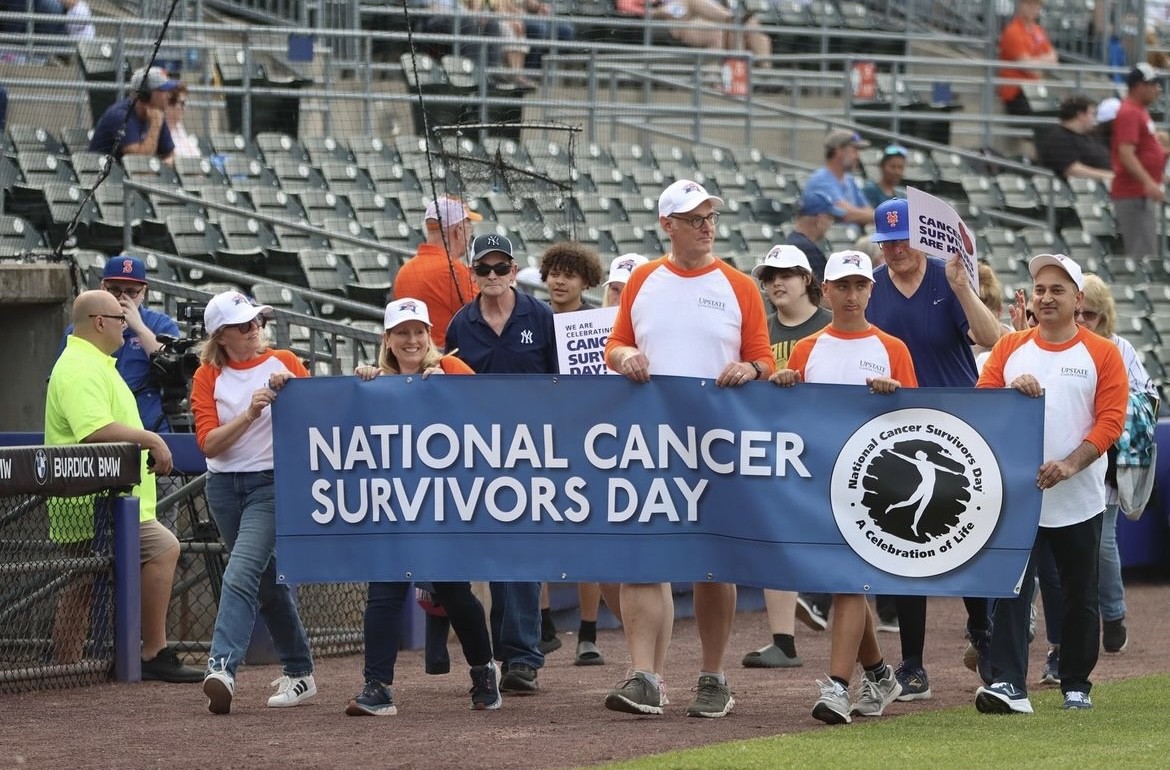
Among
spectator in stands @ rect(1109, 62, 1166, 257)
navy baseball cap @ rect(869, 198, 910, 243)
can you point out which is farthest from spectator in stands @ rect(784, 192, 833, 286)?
spectator in stands @ rect(1109, 62, 1166, 257)

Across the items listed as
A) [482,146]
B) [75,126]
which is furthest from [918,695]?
[75,126]

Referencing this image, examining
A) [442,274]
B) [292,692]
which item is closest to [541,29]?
[442,274]

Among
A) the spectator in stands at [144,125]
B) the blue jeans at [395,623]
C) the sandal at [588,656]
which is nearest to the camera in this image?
the blue jeans at [395,623]

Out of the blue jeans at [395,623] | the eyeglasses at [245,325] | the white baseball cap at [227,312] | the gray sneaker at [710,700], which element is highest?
the white baseball cap at [227,312]

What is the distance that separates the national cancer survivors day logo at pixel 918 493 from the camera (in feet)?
24.6

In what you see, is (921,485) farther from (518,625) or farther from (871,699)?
(518,625)

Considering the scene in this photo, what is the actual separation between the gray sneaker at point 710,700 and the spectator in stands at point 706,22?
14982mm

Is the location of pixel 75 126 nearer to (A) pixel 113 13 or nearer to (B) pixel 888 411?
(A) pixel 113 13

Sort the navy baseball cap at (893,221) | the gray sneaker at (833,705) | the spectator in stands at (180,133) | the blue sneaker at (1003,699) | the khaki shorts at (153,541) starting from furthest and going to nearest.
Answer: the spectator in stands at (180,133)
the khaki shorts at (153,541)
the navy baseball cap at (893,221)
the blue sneaker at (1003,699)
the gray sneaker at (833,705)

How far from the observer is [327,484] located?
26.6ft

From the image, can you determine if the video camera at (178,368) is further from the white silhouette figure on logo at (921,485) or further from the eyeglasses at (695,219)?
the white silhouette figure on logo at (921,485)

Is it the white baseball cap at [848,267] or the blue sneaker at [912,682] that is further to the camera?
the blue sneaker at [912,682]

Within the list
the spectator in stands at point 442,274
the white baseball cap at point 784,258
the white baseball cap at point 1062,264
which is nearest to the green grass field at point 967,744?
the white baseball cap at point 1062,264

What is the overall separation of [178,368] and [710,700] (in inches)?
149
